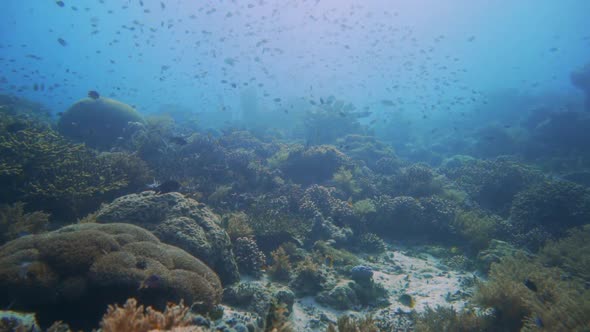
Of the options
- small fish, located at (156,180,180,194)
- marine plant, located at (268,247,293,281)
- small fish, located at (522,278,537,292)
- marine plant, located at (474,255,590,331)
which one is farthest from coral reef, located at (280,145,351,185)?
small fish, located at (522,278,537,292)

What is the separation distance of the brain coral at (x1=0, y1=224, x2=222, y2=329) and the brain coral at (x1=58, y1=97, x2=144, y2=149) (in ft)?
45.3

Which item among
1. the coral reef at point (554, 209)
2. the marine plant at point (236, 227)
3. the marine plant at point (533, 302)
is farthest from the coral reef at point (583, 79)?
the marine plant at point (236, 227)

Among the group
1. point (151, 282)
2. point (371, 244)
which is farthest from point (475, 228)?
point (151, 282)

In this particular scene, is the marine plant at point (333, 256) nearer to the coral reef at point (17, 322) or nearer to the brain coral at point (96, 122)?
the coral reef at point (17, 322)

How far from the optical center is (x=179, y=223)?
20.6 feet

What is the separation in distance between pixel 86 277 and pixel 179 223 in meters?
2.24

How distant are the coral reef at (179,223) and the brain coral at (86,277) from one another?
1.10 m

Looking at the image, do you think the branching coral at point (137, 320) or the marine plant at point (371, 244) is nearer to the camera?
the branching coral at point (137, 320)

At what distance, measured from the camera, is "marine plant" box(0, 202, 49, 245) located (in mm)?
6074

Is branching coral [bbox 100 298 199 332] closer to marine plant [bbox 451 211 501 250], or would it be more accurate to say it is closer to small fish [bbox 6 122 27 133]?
small fish [bbox 6 122 27 133]

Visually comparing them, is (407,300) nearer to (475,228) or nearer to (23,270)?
(475,228)

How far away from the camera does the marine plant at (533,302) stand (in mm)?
4391

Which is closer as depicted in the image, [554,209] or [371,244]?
[371,244]

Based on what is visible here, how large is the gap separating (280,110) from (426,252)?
122 feet
